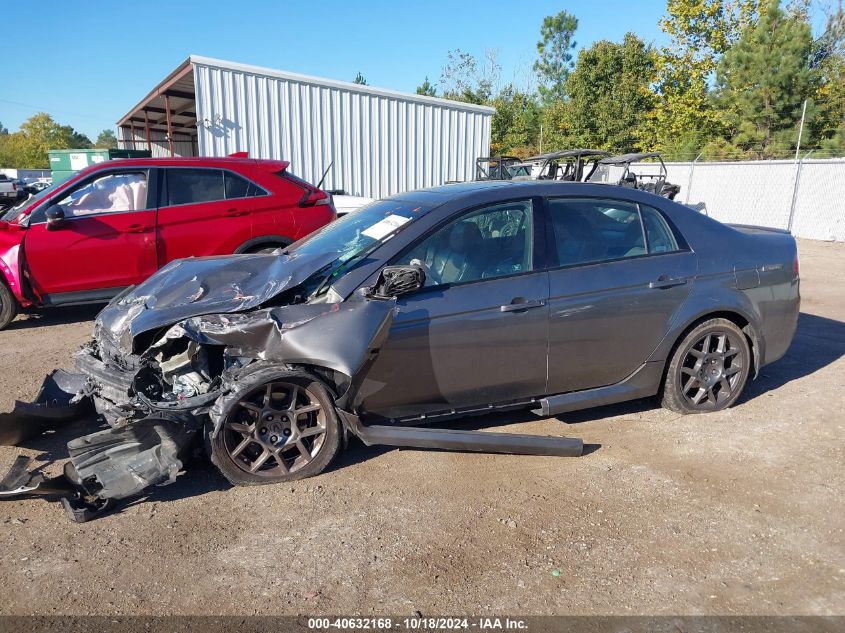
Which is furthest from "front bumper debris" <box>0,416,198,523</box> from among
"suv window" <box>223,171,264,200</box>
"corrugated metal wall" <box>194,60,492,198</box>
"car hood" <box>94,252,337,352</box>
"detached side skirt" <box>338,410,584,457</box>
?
"corrugated metal wall" <box>194,60,492,198</box>

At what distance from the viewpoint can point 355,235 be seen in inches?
165

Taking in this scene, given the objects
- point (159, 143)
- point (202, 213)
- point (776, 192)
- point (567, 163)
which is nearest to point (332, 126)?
point (567, 163)

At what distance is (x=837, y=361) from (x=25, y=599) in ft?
21.3

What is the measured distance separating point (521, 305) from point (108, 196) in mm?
5212

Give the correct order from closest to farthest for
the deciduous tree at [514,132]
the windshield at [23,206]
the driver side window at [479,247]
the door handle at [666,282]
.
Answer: the driver side window at [479,247] < the door handle at [666,282] < the windshield at [23,206] < the deciduous tree at [514,132]

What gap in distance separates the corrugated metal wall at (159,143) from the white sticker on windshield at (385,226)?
26129mm

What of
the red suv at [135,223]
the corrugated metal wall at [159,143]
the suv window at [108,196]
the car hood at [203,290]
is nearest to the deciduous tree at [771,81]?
the red suv at [135,223]

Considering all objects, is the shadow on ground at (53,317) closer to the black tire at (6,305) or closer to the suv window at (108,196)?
the black tire at (6,305)

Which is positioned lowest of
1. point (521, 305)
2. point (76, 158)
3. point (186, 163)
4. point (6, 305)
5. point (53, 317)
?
point (53, 317)

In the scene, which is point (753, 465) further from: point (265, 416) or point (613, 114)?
point (613, 114)

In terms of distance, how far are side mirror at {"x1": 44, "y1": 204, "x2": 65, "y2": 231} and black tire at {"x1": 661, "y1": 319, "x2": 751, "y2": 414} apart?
237 inches

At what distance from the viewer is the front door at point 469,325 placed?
11.9 ft

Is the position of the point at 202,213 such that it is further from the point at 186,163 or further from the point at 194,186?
the point at 186,163

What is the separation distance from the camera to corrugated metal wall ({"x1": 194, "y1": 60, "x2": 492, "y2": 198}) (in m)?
12.5
